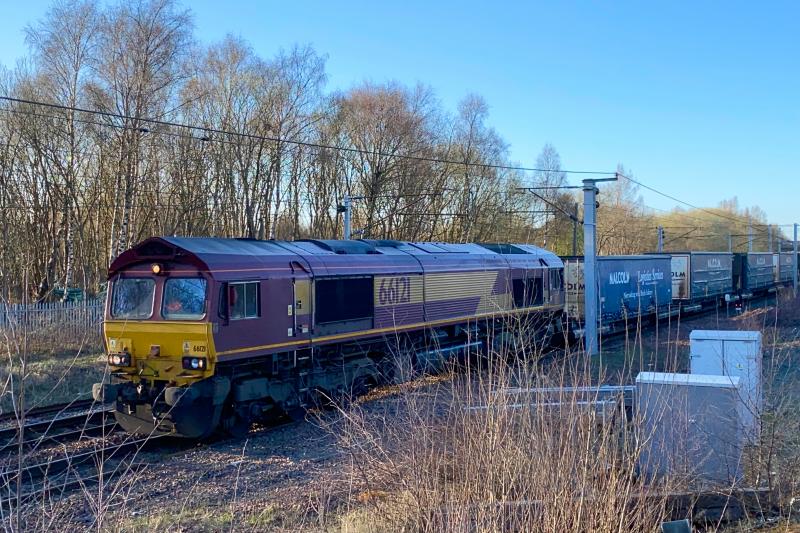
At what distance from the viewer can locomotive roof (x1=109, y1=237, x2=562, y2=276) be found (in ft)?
36.6

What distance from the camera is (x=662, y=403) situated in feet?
22.5

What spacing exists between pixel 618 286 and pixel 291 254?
57.5ft

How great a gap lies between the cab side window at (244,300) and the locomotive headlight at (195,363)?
859 mm

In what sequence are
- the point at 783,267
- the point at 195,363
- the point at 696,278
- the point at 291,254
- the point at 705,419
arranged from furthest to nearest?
the point at 783,267 → the point at 696,278 → the point at 291,254 → the point at 195,363 → the point at 705,419

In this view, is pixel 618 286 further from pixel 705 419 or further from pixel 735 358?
pixel 705 419

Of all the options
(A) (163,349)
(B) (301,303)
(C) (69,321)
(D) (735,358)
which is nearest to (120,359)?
(A) (163,349)

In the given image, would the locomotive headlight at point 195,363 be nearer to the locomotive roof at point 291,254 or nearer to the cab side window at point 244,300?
the cab side window at point 244,300

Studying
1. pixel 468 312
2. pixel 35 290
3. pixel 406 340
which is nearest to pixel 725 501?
pixel 406 340

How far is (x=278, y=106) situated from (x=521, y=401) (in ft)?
94.1

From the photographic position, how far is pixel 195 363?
10672 millimetres

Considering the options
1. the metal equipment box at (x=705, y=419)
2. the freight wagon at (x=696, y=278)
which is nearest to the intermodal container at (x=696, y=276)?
the freight wagon at (x=696, y=278)

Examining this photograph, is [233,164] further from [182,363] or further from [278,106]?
[182,363]

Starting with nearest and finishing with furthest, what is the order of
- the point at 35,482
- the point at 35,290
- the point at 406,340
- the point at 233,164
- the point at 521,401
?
the point at 521,401, the point at 35,482, the point at 406,340, the point at 35,290, the point at 233,164

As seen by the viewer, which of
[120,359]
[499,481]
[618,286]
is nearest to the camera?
[499,481]
